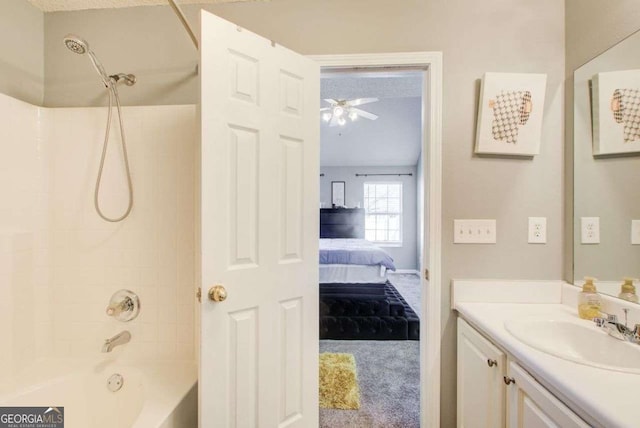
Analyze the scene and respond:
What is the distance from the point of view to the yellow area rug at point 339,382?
5.95 feet

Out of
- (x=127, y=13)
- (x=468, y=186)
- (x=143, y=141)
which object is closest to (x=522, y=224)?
(x=468, y=186)

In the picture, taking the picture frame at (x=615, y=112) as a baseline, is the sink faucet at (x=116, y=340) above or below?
below

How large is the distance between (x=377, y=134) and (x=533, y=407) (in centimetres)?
526

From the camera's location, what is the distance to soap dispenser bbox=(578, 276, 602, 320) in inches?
44.8

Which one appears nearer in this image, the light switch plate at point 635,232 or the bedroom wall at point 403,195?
the light switch plate at point 635,232

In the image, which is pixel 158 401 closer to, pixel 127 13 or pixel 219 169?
pixel 219 169

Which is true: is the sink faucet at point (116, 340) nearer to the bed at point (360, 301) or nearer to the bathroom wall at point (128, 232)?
the bathroom wall at point (128, 232)

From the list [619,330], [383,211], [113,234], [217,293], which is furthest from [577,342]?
[383,211]

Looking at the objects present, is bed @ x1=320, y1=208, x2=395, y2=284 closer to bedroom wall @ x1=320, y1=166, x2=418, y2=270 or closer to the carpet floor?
the carpet floor

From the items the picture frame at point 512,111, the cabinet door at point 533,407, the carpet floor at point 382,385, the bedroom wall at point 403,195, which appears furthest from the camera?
the bedroom wall at point 403,195

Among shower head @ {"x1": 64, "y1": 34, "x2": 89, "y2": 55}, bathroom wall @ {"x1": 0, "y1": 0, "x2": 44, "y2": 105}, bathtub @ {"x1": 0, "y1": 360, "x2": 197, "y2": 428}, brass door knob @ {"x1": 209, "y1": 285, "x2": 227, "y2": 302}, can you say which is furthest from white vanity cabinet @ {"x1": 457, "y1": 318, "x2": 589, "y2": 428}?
bathroom wall @ {"x1": 0, "y1": 0, "x2": 44, "y2": 105}

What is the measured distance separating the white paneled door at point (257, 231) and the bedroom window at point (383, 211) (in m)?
5.31

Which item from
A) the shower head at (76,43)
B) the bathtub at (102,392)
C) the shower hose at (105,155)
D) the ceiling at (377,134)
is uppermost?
the ceiling at (377,134)

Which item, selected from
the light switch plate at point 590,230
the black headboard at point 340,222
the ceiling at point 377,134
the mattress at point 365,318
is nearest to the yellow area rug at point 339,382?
the mattress at point 365,318
